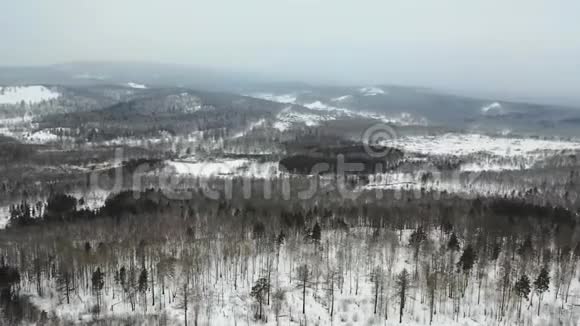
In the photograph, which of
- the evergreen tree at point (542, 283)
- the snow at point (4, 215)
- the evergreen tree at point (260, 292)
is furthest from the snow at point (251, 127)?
the evergreen tree at point (542, 283)

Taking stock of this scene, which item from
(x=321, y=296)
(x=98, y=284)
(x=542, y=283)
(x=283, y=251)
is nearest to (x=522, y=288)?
(x=542, y=283)

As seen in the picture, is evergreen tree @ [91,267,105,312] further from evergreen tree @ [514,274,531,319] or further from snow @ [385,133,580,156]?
snow @ [385,133,580,156]

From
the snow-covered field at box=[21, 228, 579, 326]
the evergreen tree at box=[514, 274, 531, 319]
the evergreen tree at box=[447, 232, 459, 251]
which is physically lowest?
the snow-covered field at box=[21, 228, 579, 326]

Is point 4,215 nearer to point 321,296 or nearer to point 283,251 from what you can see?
point 283,251

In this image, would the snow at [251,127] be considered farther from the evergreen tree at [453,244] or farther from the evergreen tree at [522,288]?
the evergreen tree at [522,288]

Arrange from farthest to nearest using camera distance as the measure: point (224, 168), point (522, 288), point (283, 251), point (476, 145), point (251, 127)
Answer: point (251, 127) < point (476, 145) < point (224, 168) < point (283, 251) < point (522, 288)

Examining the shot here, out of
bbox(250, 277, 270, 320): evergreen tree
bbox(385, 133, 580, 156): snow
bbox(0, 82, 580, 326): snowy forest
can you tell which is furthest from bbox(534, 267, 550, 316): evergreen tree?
bbox(385, 133, 580, 156): snow

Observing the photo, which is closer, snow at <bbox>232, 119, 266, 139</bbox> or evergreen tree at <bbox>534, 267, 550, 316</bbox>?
evergreen tree at <bbox>534, 267, 550, 316</bbox>

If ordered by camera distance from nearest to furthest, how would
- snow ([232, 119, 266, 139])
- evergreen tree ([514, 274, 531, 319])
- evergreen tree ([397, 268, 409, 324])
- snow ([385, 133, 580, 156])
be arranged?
1. evergreen tree ([397, 268, 409, 324])
2. evergreen tree ([514, 274, 531, 319])
3. snow ([385, 133, 580, 156])
4. snow ([232, 119, 266, 139])

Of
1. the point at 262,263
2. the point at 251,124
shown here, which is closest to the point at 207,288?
the point at 262,263
